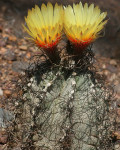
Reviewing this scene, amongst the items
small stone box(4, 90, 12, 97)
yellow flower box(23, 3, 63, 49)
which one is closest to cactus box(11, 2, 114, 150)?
yellow flower box(23, 3, 63, 49)

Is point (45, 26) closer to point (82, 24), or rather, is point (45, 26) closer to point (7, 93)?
point (82, 24)

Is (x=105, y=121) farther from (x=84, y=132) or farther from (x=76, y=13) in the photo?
(x=76, y=13)

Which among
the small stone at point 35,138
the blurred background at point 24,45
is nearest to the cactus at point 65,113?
the small stone at point 35,138

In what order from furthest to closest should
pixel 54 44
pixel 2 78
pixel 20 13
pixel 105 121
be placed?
pixel 20 13 → pixel 2 78 → pixel 105 121 → pixel 54 44

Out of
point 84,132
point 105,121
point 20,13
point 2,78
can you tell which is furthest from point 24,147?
point 20,13

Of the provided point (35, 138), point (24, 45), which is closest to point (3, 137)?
point (35, 138)

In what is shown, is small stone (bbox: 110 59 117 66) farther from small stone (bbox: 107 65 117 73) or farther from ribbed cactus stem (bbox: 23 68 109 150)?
ribbed cactus stem (bbox: 23 68 109 150)

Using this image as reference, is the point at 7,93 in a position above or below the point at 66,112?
above
